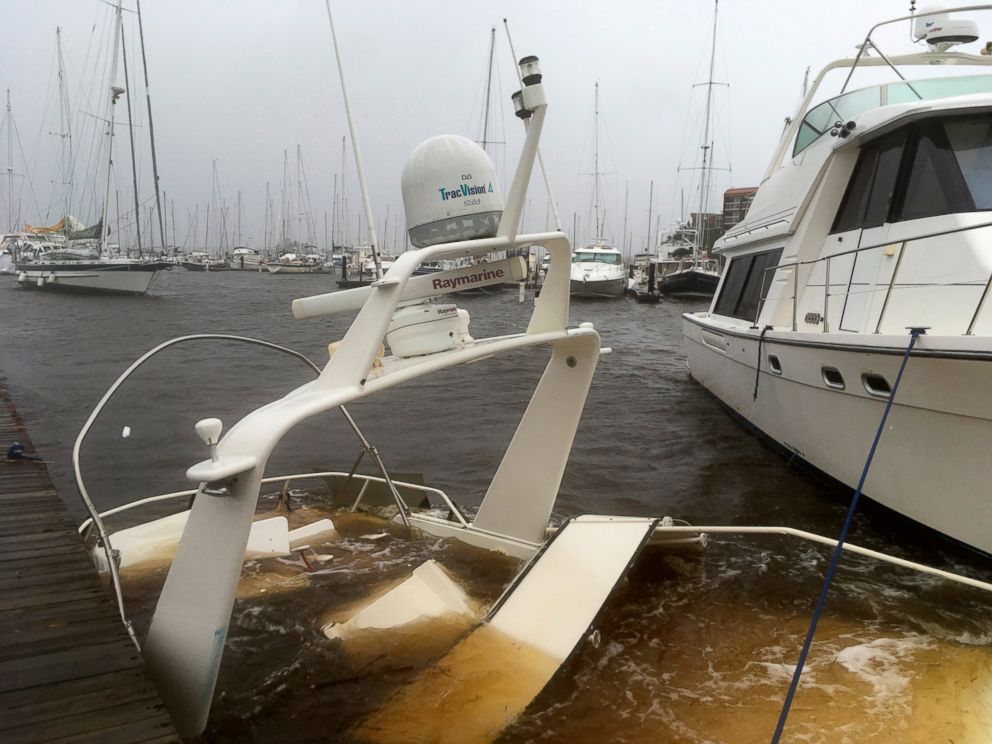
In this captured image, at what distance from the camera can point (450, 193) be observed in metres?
4.05

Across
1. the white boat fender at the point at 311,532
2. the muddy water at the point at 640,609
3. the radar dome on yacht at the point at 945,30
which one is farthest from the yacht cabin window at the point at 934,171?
the white boat fender at the point at 311,532

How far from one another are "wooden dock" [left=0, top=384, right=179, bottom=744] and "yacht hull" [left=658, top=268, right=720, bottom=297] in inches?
1593

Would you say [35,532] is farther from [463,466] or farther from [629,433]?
[629,433]

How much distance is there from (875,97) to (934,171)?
2.18 meters

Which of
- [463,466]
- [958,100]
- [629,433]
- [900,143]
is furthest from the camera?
[629,433]

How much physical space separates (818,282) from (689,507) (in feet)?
10.4

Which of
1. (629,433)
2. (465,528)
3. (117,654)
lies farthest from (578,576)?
(629,433)

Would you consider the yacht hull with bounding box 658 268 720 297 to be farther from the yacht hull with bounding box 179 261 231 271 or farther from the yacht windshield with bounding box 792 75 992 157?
the yacht hull with bounding box 179 261 231 271

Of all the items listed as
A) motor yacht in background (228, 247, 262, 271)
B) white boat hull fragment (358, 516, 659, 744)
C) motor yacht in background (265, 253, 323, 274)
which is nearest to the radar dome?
white boat hull fragment (358, 516, 659, 744)

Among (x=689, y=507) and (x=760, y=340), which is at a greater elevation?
(x=760, y=340)

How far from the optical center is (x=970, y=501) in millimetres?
5617

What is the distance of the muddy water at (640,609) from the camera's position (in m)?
3.49

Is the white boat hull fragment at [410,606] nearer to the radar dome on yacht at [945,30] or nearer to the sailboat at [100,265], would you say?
the radar dome on yacht at [945,30]

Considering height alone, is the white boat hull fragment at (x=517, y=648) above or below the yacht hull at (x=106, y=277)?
below
